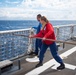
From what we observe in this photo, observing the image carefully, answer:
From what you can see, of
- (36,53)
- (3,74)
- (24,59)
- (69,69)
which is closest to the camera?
(3,74)

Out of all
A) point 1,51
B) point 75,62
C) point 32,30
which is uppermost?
point 32,30

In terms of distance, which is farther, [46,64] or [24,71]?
[46,64]

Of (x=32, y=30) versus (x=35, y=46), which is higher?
(x=32, y=30)

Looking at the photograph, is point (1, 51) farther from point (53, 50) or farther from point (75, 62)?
point (75, 62)

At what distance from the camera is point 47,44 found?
18.5 ft

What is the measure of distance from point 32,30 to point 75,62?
213 cm

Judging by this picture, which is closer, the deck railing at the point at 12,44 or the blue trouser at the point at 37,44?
the deck railing at the point at 12,44

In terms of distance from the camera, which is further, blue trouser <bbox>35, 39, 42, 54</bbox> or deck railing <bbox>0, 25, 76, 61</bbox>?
blue trouser <bbox>35, 39, 42, 54</bbox>

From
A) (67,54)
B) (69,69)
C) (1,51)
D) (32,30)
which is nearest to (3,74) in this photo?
(1,51)

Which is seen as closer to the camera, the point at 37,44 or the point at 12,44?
the point at 12,44

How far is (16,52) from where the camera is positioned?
285 inches

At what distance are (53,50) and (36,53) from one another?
192cm

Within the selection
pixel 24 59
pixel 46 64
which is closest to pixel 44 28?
pixel 46 64

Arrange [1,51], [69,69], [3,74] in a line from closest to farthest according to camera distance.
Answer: [3,74] < [69,69] < [1,51]
